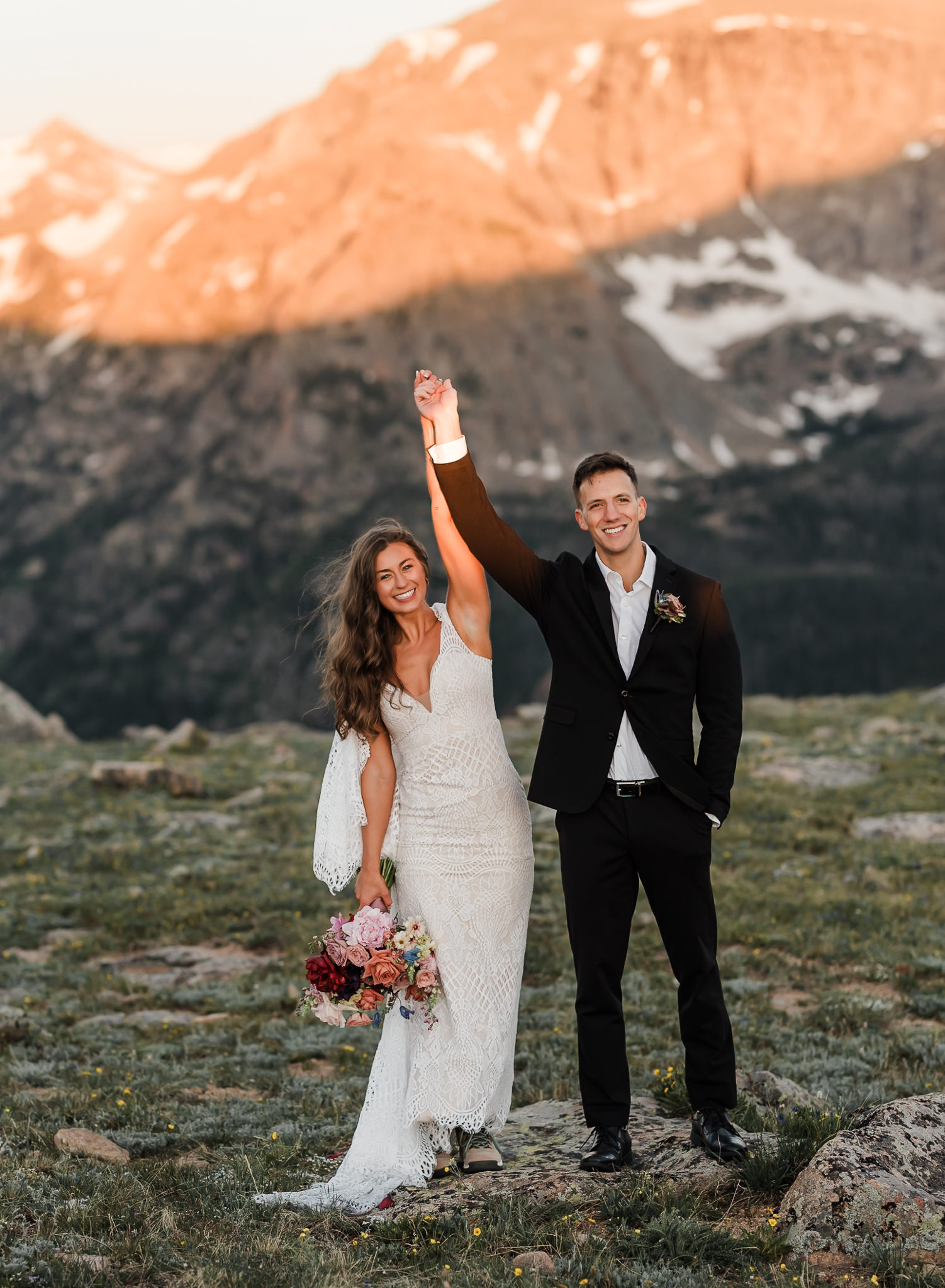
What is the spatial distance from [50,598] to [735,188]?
112352 millimetres

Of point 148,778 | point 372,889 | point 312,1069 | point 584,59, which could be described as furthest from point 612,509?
point 584,59

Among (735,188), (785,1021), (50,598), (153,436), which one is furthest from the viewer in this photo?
(735,188)

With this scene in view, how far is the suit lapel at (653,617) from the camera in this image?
4519 millimetres

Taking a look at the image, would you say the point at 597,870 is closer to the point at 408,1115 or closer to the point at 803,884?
the point at 408,1115

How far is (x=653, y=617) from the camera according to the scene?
14.9ft

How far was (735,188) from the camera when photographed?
170625 millimetres

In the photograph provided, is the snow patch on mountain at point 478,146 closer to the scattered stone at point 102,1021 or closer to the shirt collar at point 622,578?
the scattered stone at point 102,1021

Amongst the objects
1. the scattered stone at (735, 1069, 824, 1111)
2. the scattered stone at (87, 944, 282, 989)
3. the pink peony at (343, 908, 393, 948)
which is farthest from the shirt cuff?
the scattered stone at (87, 944, 282, 989)

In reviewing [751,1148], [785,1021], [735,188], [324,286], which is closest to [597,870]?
[751,1148]

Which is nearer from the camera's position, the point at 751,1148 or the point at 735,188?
the point at 751,1148

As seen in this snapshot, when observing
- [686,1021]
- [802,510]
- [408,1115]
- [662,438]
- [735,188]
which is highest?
[735,188]

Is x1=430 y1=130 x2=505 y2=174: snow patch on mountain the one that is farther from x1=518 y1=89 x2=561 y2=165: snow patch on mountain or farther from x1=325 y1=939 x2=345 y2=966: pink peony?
x1=325 y1=939 x2=345 y2=966: pink peony

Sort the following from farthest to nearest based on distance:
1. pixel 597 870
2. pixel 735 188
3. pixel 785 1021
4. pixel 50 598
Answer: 1. pixel 735 188
2. pixel 50 598
3. pixel 785 1021
4. pixel 597 870

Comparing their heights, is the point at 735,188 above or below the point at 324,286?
above
